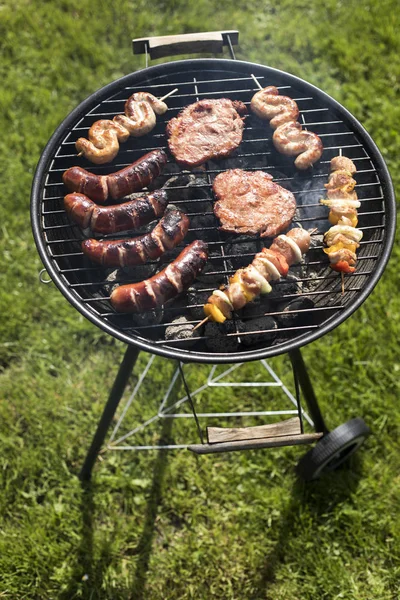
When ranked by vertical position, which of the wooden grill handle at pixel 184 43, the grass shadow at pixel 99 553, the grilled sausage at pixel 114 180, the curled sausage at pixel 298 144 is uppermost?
the wooden grill handle at pixel 184 43

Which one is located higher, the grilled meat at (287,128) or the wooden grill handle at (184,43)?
the wooden grill handle at (184,43)

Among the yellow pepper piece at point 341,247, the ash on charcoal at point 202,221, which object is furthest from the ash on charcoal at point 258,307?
the ash on charcoal at point 202,221

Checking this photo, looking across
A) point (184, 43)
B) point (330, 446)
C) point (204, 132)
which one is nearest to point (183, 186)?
point (204, 132)

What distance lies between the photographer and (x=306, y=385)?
11.3 ft

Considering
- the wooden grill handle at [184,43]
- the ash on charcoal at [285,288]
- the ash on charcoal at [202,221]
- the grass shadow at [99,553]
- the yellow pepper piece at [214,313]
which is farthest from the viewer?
the grass shadow at [99,553]

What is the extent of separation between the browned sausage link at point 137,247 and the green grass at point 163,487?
180cm

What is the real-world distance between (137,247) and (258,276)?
61 centimetres

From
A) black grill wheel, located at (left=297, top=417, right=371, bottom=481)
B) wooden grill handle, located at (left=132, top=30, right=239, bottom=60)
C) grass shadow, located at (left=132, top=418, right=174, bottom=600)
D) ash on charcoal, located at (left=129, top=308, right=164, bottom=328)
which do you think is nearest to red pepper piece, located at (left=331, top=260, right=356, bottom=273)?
ash on charcoal, located at (left=129, top=308, right=164, bottom=328)

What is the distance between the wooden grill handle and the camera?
3.53 m

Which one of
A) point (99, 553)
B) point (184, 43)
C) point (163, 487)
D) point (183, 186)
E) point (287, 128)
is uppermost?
point (184, 43)

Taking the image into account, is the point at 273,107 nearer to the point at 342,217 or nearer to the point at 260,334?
the point at 342,217

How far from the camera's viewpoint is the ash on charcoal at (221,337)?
9.08ft

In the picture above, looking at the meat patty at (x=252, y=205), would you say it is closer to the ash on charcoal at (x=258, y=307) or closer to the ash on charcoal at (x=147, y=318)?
the ash on charcoal at (x=258, y=307)

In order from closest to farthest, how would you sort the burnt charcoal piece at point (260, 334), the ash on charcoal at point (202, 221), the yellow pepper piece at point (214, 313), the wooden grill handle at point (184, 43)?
the yellow pepper piece at point (214, 313) → the burnt charcoal piece at point (260, 334) → the ash on charcoal at point (202, 221) → the wooden grill handle at point (184, 43)
